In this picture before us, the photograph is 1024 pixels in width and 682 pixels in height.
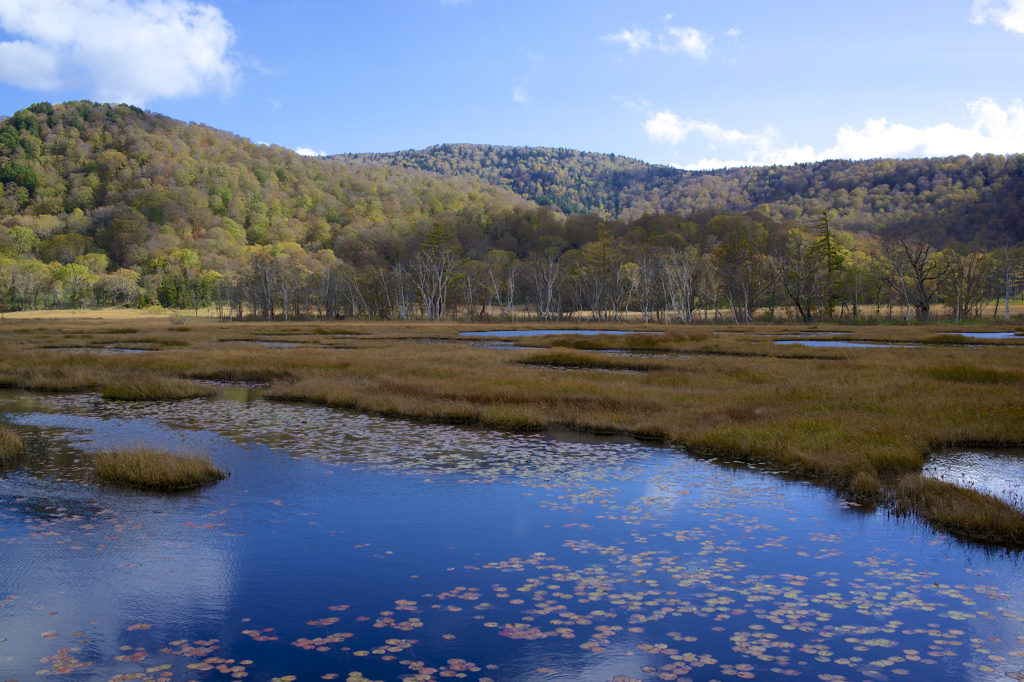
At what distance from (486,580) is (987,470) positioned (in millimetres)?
10805

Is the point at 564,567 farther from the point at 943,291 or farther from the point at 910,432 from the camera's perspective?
the point at 943,291

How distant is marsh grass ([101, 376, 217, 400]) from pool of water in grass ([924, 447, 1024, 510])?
22.1 metres

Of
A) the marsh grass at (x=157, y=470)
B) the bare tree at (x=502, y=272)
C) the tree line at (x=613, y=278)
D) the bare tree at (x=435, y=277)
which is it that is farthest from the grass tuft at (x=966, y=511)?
the bare tree at (x=502, y=272)

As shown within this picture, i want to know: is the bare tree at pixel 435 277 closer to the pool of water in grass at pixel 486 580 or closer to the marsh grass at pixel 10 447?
the marsh grass at pixel 10 447

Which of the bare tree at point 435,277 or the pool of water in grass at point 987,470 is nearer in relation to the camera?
the pool of water in grass at point 987,470

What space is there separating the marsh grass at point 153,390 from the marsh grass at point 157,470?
10.9m

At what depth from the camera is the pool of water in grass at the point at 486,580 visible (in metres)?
6.02

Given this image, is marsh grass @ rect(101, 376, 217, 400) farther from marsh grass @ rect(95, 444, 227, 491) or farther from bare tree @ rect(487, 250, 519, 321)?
bare tree @ rect(487, 250, 519, 321)

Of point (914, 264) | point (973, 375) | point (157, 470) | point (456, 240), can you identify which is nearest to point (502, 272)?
point (456, 240)

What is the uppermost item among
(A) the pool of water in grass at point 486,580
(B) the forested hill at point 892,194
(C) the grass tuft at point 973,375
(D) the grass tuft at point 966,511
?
(B) the forested hill at point 892,194

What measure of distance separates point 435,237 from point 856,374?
283ft

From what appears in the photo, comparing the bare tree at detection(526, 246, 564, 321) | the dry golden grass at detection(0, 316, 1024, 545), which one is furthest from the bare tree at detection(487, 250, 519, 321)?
the dry golden grass at detection(0, 316, 1024, 545)

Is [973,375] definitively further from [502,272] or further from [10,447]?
[502,272]

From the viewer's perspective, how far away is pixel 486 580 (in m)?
7.73
